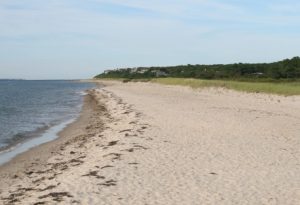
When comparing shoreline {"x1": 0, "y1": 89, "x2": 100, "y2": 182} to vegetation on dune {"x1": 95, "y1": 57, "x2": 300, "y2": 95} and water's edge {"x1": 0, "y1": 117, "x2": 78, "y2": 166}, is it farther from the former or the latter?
vegetation on dune {"x1": 95, "y1": 57, "x2": 300, "y2": 95}

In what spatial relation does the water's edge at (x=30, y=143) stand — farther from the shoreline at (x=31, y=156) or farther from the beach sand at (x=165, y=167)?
the beach sand at (x=165, y=167)

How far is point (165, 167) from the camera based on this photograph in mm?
11047

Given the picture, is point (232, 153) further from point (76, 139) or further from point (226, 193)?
point (76, 139)

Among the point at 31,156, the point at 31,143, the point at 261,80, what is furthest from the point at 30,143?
the point at 261,80

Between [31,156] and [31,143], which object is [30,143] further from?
[31,156]

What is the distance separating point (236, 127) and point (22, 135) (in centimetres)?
1008

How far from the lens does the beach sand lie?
868cm

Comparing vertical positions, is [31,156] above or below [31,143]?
above

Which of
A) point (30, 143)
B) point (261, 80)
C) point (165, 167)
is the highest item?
point (261, 80)

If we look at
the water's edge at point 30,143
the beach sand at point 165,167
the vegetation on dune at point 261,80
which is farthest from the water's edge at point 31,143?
the vegetation on dune at point 261,80

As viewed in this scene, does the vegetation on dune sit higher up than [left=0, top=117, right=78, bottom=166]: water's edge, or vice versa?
the vegetation on dune

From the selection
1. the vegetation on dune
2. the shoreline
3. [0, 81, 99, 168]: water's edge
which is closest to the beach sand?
the shoreline

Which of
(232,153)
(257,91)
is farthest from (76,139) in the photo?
(257,91)

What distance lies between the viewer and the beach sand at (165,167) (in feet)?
28.5
